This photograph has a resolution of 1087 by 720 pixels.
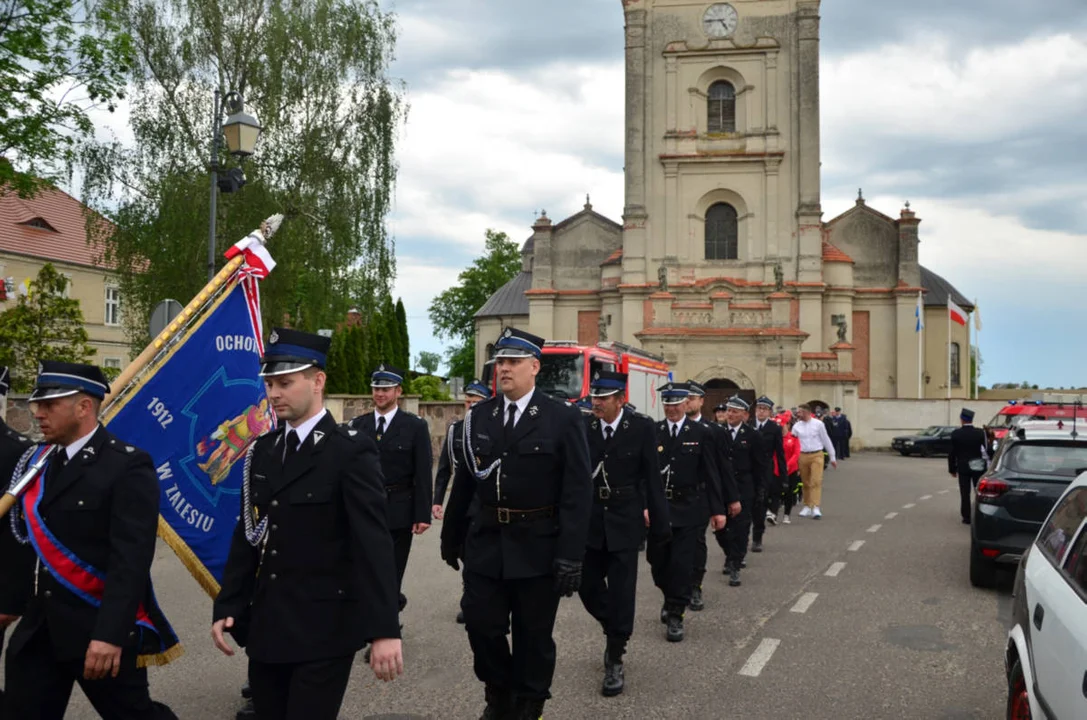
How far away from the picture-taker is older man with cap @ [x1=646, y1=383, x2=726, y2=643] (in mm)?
7570

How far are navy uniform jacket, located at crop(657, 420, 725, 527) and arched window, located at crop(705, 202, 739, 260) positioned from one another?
36.9m

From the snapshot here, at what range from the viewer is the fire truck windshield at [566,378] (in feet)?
69.9

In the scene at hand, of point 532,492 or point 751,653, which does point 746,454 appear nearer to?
→ point 751,653

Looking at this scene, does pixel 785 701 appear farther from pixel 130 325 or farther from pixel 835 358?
pixel 835 358

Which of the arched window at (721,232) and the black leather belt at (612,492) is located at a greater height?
the arched window at (721,232)

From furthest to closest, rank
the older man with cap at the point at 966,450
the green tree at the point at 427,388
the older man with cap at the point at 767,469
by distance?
1. the green tree at the point at 427,388
2. the older man with cap at the point at 966,450
3. the older man with cap at the point at 767,469

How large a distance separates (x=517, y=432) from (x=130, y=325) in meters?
23.2

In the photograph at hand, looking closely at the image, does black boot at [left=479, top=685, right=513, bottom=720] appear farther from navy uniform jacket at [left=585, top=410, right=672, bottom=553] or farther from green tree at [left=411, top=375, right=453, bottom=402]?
green tree at [left=411, top=375, right=453, bottom=402]

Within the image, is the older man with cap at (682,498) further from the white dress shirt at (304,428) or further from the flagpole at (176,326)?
the white dress shirt at (304,428)

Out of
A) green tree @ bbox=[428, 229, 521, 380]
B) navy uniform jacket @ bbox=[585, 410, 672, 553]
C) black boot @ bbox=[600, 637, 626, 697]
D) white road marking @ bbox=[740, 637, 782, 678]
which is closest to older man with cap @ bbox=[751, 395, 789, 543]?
white road marking @ bbox=[740, 637, 782, 678]

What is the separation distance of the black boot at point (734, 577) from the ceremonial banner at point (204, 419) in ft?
18.8

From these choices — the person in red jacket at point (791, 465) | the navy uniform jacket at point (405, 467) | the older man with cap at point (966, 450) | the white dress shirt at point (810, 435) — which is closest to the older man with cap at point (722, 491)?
the navy uniform jacket at point (405, 467)

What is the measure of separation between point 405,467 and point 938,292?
52756 mm

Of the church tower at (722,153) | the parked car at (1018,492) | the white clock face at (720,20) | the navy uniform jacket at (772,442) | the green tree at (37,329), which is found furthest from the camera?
the white clock face at (720,20)
